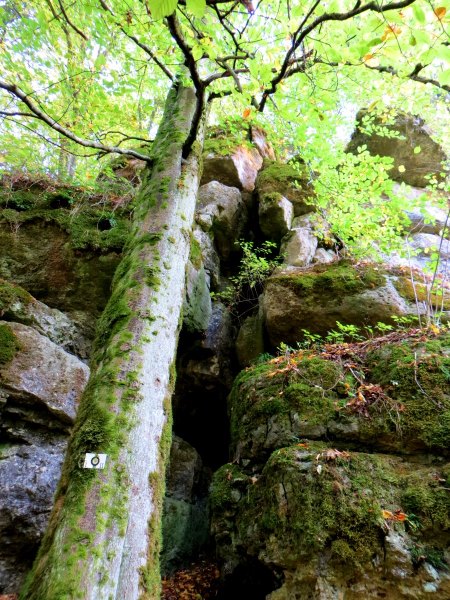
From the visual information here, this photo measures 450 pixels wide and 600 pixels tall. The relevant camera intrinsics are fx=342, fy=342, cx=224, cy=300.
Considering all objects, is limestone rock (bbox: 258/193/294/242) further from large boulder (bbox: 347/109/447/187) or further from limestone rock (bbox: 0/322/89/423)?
large boulder (bbox: 347/109/447/187)

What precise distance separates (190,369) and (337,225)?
4.45 meters

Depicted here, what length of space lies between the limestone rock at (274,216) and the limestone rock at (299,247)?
386mm

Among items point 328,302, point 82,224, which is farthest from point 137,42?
point 328,302

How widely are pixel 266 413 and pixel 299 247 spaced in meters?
5.18

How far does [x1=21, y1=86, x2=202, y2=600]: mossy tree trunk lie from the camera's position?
167cm

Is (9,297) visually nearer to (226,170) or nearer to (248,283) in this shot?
(248,283)

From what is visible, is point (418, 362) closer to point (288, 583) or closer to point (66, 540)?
point (288, 583)

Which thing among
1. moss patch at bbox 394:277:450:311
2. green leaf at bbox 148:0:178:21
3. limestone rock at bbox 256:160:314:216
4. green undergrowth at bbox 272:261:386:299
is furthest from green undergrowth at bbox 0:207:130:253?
moss patch at bbox 394:277:450:311

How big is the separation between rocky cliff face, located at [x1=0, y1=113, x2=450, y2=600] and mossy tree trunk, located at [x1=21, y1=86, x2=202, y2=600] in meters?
1.86

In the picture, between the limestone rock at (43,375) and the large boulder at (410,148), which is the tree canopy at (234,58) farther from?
the large boulder at (410,148)

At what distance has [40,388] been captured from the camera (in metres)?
4.66

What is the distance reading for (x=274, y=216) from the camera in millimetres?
9336

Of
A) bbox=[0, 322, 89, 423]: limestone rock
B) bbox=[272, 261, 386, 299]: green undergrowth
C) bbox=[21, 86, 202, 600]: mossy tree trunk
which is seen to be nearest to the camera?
bbox=[21, 86, 202, 600]: mossy tree trunk

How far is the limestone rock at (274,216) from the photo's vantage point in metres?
9.28
